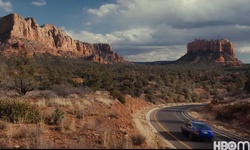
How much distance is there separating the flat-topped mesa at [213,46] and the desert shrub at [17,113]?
6640 inches

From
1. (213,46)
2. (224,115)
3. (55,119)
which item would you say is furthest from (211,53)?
(55,119)

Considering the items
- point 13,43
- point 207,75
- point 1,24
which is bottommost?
point 207,75

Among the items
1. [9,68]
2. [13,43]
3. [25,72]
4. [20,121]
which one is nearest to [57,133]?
[20,121]

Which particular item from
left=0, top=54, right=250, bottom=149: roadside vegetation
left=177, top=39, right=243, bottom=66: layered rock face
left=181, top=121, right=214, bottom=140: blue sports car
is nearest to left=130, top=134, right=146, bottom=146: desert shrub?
left=0, top=54, right=250, bottom=149: roadside vegetation

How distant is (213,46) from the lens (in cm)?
17788

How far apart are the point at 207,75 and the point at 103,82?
162 ft

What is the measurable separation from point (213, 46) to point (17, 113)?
17504 centimetres

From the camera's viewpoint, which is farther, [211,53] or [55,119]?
[211,53]

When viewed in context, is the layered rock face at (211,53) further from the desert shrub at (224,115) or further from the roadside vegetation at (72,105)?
the desert shrub at (224,115)

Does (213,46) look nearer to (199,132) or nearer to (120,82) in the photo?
(120,82)

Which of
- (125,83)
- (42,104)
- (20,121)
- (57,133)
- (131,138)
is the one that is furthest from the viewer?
(125,83)

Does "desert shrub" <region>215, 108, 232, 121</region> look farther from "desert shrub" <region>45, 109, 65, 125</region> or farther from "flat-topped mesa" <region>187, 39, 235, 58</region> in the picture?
"flat-topped mesa" <region>187, 39, 235, 58</region>

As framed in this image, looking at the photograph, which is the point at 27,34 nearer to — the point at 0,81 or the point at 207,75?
the point at 207,75

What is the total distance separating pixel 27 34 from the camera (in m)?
160
